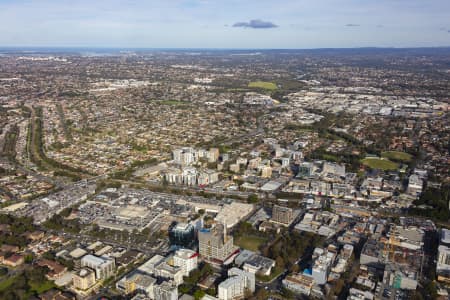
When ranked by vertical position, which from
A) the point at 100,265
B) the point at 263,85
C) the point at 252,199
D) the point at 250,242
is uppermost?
the point at 263,85

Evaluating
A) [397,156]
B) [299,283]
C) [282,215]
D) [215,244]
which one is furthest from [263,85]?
[299,283]

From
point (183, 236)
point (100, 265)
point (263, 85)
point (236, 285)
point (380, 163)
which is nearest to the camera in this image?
point (236, 285)

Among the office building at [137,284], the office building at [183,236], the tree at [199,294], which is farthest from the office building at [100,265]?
the tree at [199,294]

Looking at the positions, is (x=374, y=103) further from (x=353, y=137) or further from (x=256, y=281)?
(x=256, y=281)

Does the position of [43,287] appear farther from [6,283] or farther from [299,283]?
[299,283]

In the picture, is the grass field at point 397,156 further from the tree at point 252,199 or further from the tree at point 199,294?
the tree at point 199,294

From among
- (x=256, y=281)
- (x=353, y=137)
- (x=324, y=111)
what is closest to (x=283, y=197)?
(x=256, y=281)
